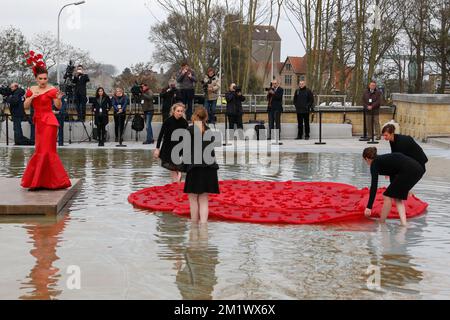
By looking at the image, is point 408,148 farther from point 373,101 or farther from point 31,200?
point 373,101

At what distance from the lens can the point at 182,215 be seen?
37.6 ft

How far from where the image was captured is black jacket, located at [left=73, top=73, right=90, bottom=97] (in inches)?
998

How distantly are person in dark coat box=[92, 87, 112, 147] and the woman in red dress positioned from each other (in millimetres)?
10955

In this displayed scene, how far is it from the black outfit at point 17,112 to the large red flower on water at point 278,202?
11.2m

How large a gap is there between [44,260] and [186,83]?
16457 mm

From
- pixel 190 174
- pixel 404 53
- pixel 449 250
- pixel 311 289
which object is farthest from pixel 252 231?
pixel 404 53

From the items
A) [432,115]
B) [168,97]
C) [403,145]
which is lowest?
[403,145]

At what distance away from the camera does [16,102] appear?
23906 mm

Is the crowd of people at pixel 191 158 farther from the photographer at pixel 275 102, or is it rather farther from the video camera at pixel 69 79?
the video camera at pixel 69 79

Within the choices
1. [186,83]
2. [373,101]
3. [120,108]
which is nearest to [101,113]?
[120,108]

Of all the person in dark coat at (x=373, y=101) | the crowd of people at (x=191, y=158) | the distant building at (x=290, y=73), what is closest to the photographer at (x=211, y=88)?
the person in dark coat at (x=373, y=101)

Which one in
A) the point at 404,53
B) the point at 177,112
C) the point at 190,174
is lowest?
the point at 190,174
